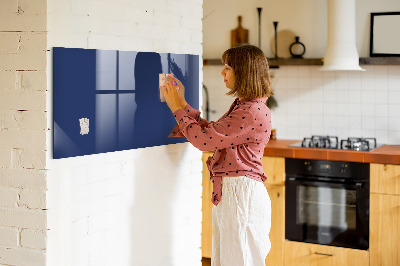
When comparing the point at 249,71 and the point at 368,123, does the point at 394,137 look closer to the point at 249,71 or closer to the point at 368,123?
the point at 368,123

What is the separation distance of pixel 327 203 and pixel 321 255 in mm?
384

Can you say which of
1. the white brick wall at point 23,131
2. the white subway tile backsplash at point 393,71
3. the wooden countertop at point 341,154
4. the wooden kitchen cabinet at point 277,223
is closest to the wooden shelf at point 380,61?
the white subway tile backsplash at point 393,71

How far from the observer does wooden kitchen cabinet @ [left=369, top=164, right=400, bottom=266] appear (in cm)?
416

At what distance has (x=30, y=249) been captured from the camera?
2377 mm

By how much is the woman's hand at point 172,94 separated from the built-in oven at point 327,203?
1765mm

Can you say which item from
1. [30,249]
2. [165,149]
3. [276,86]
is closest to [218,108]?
[276,86]

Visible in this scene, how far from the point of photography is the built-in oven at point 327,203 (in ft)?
14.1

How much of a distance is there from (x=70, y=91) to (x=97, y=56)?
22 centimetres

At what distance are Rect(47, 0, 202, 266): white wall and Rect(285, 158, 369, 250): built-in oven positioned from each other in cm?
139

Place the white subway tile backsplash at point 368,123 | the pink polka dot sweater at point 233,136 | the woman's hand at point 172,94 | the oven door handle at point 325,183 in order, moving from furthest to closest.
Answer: the white subway tile backsplash at point 368,123 < the oven door handle at point 325,183 < the woman's hand at point 172,94 < the pink polka dot sweater at point 233,136

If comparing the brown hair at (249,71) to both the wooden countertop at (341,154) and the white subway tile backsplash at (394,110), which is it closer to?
the wooden countertop at (341,154)

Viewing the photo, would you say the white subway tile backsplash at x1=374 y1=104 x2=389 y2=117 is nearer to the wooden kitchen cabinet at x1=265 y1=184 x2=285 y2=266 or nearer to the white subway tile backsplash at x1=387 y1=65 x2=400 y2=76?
the white subway tile backsplash at x1=387 y1=65 x2=400 y2=76

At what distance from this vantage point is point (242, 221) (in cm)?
280

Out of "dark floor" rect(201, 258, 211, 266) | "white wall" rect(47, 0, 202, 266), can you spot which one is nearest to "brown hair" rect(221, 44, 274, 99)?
"white wall" rect(47, 0, 202, 266)
